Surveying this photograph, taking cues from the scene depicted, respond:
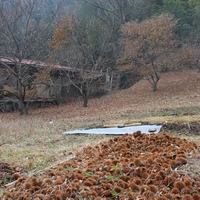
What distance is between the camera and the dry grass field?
10.4 ft

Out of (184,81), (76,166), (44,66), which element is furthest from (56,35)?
(76,166)

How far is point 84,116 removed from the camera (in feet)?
31.0

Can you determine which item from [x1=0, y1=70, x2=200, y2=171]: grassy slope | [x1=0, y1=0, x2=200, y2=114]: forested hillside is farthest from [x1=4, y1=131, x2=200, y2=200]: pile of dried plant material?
[x1=0, y1=0, x2=200, y2=114]: forested hillside

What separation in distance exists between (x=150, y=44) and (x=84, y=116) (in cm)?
579

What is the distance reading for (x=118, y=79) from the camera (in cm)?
1755

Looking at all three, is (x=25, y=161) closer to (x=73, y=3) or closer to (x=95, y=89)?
(x=95, y=89)

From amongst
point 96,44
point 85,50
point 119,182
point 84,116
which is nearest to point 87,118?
point 84,116

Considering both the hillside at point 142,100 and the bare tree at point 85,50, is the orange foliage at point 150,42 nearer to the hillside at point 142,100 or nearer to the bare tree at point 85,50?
the hillside at point 142,100

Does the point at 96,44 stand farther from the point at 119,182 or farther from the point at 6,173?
the point at 119,182

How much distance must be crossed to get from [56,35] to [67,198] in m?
14.0

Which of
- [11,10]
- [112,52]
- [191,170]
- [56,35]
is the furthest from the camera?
[112,52]

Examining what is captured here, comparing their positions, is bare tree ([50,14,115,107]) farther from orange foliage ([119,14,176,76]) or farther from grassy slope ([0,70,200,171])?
orange foliage ([119,14,176,76])

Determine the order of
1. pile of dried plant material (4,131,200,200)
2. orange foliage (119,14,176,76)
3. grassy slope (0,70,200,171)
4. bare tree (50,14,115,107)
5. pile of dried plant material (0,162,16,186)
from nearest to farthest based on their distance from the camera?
pile of dried plant material (4,131,200,200) → pile of dried plant material (0,162,16,186) → grassy slope (0,70,200,171) → orange foliage (119,14,176,76) → bare tree (50,14,115,107)

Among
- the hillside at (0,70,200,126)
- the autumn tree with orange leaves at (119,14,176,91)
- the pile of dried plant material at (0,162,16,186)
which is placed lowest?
the pile of dried plant material at (0,162,16,186)
